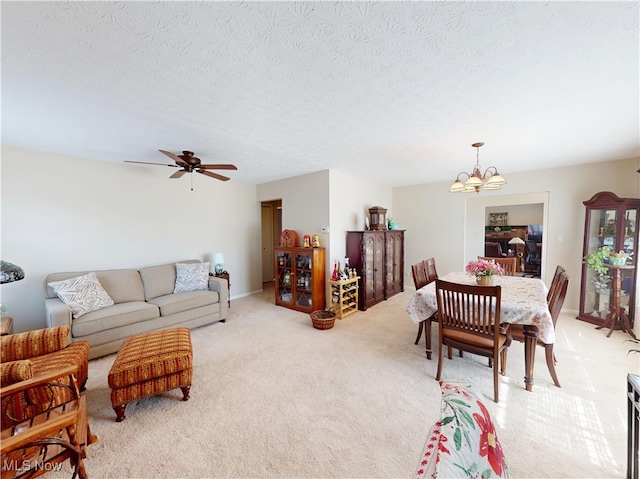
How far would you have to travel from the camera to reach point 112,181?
3557 millimetres

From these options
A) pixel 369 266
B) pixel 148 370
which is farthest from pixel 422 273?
pixel 148 370

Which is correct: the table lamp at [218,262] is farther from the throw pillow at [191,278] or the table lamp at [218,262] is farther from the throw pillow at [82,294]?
the throw pillow at [82,294]

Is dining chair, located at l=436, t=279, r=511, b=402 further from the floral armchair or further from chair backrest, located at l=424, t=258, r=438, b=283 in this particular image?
the floral armchair

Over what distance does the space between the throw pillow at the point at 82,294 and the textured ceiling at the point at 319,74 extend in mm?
1572

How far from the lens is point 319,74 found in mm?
1558

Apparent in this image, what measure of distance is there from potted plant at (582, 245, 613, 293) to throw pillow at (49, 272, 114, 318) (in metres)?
6.27

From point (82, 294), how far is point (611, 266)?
6.51m

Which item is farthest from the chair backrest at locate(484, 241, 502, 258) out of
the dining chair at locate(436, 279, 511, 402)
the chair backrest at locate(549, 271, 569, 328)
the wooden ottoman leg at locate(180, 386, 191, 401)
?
the wooden ottoman leg at locate(180, 386, 191, 401)

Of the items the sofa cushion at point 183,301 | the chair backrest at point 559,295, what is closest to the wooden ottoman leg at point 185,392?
the sofa cushion at point 183,301

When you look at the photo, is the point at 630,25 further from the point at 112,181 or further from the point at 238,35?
the point at 112,181

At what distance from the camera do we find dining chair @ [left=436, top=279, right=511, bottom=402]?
1.97 meters

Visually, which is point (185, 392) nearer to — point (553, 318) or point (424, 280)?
point (424, 280)

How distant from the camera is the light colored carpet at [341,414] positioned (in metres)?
1.47

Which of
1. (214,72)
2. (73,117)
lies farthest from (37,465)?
(73,117)
